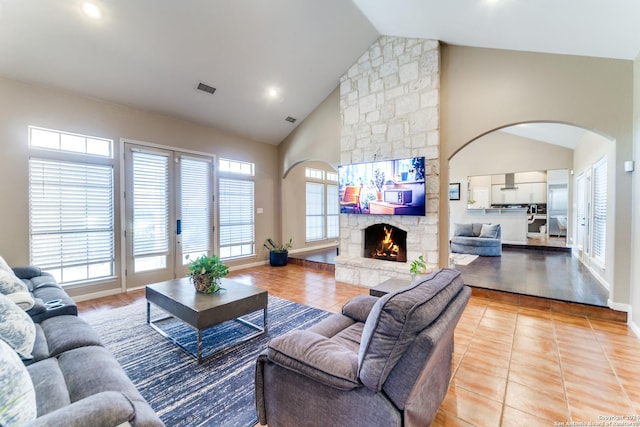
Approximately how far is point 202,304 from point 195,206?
3213mm

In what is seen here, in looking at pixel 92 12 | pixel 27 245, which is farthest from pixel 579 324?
pixel 27 245

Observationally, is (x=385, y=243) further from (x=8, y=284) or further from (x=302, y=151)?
(x=8, y=284)

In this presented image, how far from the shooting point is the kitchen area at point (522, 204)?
8.39m

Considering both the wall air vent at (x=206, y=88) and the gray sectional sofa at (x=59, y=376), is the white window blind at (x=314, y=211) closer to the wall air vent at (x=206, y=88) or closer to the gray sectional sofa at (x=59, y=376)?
the wall air vent at (x=206, y=88)

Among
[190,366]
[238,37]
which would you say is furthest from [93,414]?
[238,37]

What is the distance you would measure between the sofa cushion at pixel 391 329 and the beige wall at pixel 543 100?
336cm

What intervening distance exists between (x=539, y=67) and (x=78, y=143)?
6.34m

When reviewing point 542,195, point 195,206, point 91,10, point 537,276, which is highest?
point 91,10

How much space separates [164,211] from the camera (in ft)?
16.1

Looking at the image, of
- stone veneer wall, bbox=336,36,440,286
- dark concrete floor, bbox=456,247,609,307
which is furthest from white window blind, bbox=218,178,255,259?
dark concrete floor, bbox=456,247,609,307

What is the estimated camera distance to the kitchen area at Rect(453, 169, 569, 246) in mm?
8391

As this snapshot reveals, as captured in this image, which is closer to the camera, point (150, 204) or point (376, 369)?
point (376, 369)

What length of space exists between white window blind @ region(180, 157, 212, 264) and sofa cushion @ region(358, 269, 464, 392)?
4735mm

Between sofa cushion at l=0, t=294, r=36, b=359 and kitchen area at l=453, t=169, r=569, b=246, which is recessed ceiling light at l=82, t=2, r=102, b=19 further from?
kitchen area at l=453, t=169, r=569, b=246
